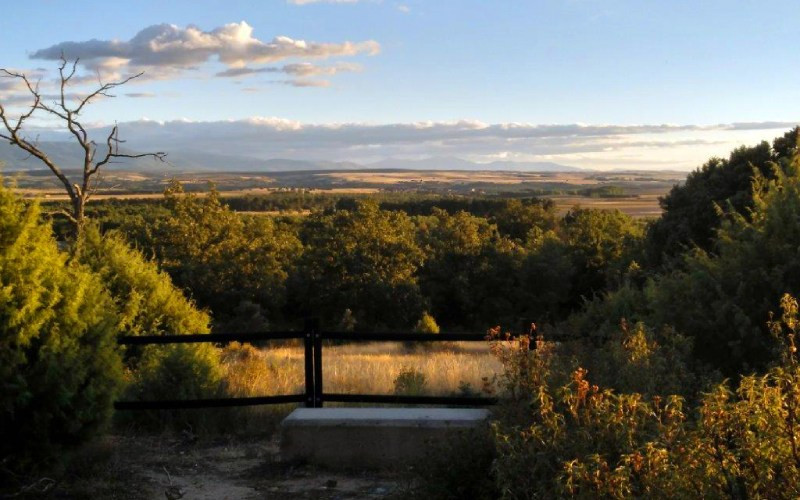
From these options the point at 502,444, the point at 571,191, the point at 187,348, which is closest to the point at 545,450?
the point at 502,444

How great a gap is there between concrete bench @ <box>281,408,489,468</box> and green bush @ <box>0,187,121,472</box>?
1639mm

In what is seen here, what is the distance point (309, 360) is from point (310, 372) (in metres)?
0.13

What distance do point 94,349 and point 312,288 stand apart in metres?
41.8

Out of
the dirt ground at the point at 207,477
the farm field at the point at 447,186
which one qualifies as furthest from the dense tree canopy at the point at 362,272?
the farm field at the point at 447,186

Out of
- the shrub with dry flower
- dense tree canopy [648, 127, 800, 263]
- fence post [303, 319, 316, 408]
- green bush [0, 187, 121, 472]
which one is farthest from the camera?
dense tree canopy [648, 127, 800, 263]

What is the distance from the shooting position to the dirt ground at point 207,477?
6.45 metres

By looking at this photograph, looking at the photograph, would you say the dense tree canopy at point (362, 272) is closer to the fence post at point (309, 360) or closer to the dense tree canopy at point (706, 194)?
the dense tree canopy at point (706, 194)

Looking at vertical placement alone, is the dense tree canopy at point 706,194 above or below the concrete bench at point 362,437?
above

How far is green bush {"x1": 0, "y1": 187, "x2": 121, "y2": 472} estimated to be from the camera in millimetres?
5969

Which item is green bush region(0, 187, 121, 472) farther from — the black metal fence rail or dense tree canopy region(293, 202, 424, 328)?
dense tree canopy region(293, 202, 424, 328)

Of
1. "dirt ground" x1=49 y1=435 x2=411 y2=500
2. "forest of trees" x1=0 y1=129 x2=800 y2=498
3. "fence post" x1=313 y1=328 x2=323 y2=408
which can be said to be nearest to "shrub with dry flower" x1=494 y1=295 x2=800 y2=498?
"forest of trees" x1=0 y1=129 x2=800 y2=498

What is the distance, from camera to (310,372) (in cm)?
798

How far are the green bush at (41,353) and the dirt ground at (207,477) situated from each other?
0.58 metres

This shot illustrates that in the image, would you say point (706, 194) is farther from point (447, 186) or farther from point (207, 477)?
point (447, 186)
